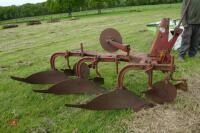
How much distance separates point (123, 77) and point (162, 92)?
0.53m

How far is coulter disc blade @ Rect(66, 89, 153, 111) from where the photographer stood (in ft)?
12.2

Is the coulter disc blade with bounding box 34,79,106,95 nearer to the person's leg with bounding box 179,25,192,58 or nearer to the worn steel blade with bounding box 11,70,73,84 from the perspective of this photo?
the worn steel blade with bounding box 11,70,73,84

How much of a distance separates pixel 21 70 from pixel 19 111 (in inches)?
102

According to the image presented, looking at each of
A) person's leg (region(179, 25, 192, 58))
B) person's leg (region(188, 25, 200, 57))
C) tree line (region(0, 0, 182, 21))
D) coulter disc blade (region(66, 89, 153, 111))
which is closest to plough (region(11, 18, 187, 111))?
coulter disc blade (region(66, 89, 153, 111))

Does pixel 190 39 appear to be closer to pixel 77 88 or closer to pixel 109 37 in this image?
pixel 109 37

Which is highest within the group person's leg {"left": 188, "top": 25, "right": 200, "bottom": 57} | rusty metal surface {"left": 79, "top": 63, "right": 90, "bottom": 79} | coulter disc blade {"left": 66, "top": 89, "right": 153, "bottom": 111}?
person's leg {"left": 188, "top": 25, "right": 200, "bottom": 57}

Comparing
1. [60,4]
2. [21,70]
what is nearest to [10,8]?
[60,4]

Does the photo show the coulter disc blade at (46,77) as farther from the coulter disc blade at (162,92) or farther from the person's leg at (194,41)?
the person's leg at (194,41)

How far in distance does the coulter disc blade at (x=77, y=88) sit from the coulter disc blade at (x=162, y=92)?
0.80m

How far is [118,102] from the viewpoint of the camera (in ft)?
12.5

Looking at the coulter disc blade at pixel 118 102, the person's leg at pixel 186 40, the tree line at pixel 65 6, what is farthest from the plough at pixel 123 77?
the tree line at pixel 65 6

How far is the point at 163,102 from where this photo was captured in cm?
397

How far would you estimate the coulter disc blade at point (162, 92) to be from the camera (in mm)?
3870

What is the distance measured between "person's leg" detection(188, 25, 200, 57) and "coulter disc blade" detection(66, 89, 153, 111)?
2.92m
